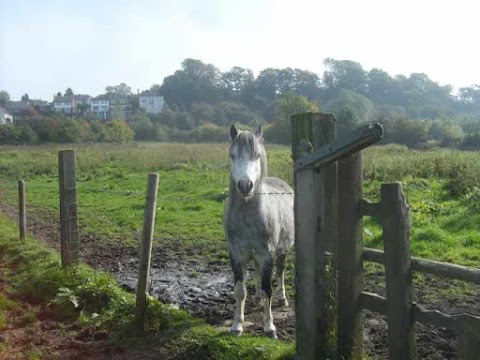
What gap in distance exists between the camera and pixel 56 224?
13.5 m

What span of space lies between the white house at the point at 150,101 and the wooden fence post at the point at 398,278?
112118 millimetres

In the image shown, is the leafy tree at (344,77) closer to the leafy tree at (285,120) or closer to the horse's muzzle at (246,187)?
the leafy tree at (285,120)

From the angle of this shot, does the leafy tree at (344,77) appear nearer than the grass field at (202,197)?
No

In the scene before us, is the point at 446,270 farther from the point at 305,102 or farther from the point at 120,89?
the point at 120,89

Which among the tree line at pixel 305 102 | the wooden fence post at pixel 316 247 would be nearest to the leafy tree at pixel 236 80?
the tree line at pixel 305 102

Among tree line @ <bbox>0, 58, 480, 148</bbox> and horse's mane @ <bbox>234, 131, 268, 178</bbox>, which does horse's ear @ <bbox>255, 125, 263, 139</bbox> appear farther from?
tree line @ <bbox>0, 58, 480, 148</bbox>

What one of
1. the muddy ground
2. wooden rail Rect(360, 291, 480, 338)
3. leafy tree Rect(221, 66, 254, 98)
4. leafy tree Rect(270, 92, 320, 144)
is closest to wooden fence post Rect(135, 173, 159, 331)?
the muddy ground

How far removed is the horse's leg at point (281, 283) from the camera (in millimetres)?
7086

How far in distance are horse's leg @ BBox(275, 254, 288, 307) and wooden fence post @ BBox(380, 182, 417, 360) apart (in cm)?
322

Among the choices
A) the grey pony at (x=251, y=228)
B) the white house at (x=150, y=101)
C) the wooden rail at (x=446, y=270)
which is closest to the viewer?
the wooden rail at (x=446, y=270)

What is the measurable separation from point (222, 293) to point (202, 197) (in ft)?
29.3

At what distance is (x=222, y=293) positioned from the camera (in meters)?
7.60

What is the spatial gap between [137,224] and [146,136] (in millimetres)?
54392

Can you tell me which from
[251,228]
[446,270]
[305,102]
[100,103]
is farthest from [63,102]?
[446,270]
